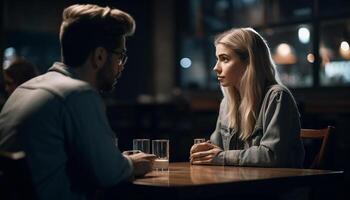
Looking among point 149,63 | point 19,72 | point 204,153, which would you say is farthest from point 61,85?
point 149,63

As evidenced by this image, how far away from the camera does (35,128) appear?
1887 millimetres

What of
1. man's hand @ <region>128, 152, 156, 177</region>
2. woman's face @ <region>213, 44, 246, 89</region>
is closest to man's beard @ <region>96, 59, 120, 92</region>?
man's hand @ <region>128, 152, 156, 177</region>

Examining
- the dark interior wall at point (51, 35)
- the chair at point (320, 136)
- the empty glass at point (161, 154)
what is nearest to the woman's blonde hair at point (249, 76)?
the chair at point (320, 136)

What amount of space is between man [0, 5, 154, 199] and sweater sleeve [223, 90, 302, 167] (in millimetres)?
743

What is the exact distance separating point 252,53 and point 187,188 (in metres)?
1.13

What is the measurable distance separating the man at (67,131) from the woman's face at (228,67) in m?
0.93

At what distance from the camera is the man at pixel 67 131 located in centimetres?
189

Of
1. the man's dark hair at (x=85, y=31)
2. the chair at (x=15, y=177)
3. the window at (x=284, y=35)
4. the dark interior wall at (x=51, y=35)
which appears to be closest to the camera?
the chair at (x=15, y=177)

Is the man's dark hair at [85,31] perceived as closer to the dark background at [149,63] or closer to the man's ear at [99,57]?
the man's ear at [99,57]

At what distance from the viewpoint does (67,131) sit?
192 cm

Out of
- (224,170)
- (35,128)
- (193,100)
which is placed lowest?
(193,100)

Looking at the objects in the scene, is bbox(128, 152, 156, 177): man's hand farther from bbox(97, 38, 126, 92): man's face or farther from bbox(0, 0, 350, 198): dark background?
bbox(0, 0, 350, 198): dark background

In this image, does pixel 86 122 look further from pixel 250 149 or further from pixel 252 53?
pixel 252 53

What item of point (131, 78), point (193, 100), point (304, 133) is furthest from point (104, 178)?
point (131, 78)
